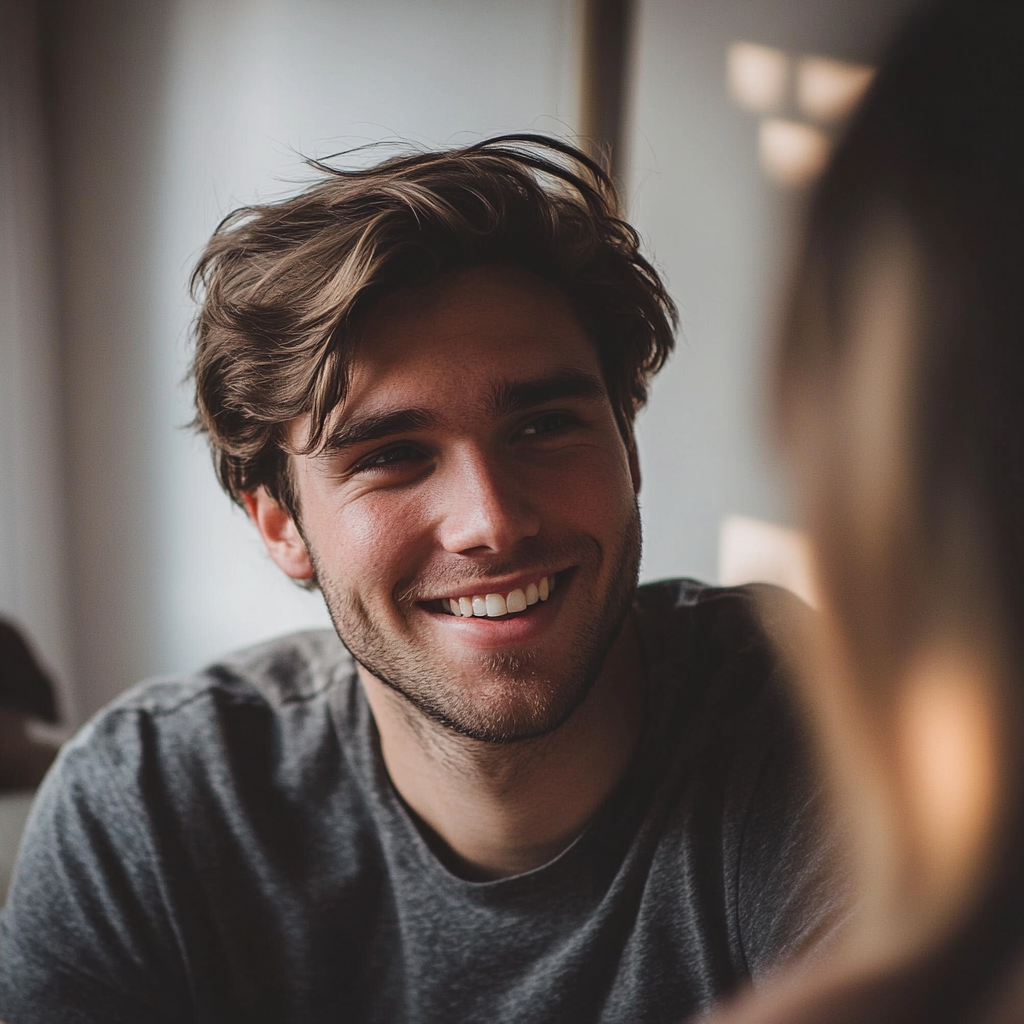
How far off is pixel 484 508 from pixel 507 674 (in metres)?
0.18

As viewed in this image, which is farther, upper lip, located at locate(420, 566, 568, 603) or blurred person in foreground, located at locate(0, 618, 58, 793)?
blurred person in foreground, located at locate(0, 618, 58, 793)

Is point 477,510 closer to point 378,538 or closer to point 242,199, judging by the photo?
point 378,538

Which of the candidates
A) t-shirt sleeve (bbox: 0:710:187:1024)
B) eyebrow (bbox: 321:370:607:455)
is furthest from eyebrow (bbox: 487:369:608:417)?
t-shirt sleeve (bbox: 0:710:187:1024)

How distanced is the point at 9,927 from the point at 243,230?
33.7 inches

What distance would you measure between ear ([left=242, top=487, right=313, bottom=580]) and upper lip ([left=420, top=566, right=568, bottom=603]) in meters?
0.30

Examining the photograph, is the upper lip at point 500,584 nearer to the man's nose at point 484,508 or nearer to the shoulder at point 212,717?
the man's nose at point 484,508

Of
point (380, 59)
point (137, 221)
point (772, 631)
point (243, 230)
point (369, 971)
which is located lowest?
point (369, 971)

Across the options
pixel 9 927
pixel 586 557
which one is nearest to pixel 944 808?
pixel 586 557

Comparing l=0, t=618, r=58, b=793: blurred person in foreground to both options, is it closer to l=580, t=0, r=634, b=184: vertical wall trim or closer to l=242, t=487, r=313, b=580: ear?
l=242, t=487, r=313, b=580: ear

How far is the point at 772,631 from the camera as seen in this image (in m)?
1.18

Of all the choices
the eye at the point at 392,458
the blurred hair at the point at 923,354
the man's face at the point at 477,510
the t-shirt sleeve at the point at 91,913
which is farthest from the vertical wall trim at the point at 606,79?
the blurred hair at the point at 923,354

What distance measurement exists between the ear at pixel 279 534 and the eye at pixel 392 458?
0.25 meters

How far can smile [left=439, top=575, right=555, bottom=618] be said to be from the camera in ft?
3.51

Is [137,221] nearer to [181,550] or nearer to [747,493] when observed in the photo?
[181,550]
